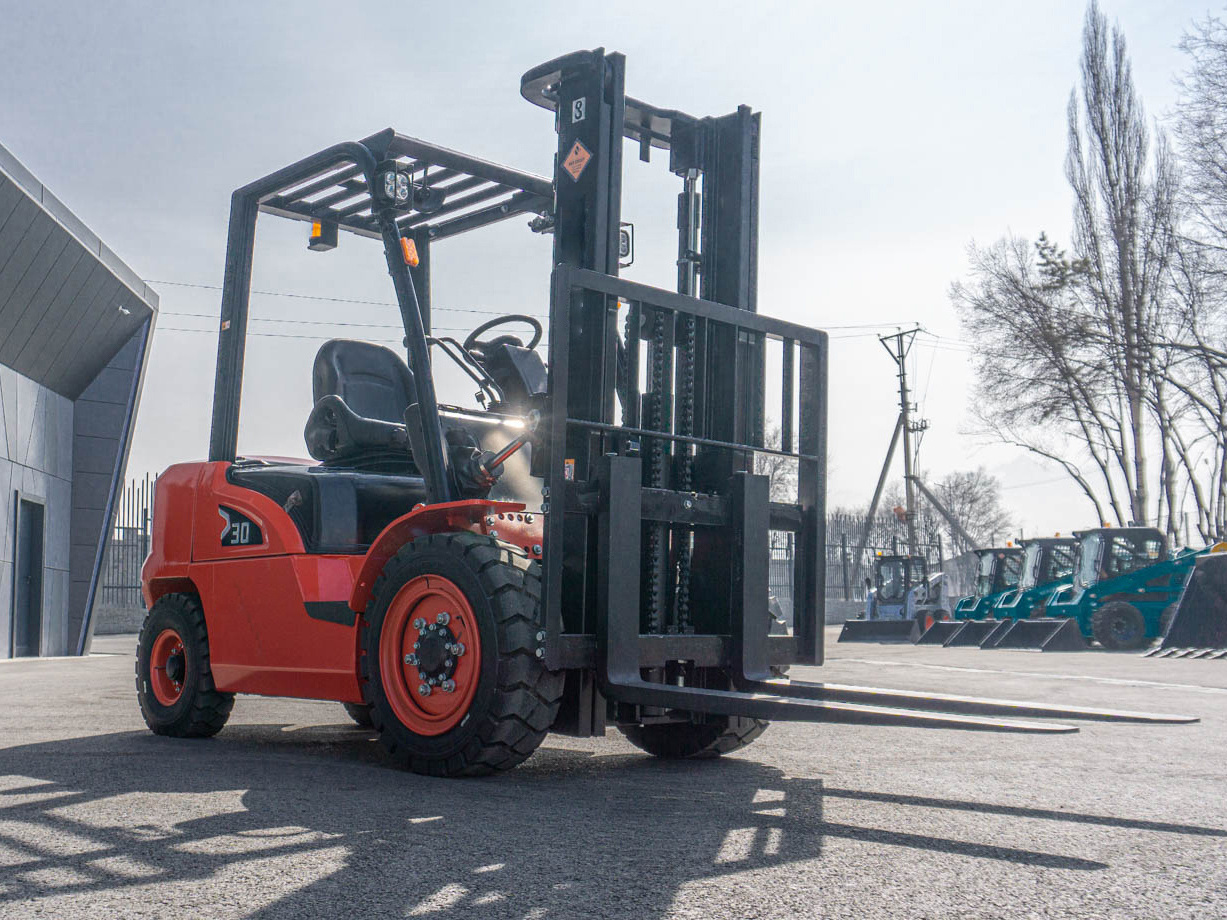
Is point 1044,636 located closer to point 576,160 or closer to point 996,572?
point 996,572

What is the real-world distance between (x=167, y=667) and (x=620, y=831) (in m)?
3.80

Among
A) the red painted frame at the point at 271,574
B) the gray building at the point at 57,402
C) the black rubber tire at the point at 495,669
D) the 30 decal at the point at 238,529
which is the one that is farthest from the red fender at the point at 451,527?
the gray building at the point at 57,402

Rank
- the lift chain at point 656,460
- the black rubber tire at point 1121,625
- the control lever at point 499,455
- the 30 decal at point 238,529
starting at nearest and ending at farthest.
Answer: the control lever at point 499,455 < the lift chain at point 656,460 < the 30 decal at point 238,529 < the black rubber tire at point 1121,625

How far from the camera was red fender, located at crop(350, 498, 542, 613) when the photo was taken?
16.1 ft

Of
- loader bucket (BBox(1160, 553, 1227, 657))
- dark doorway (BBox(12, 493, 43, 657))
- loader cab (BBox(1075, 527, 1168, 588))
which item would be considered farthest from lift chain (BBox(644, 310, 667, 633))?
loader cab (BBox(1075, 527, 1168, 588))

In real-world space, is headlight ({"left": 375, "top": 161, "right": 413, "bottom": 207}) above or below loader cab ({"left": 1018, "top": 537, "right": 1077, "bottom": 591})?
above

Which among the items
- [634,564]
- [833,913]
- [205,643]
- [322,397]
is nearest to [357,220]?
[322,397]

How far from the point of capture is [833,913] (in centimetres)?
271

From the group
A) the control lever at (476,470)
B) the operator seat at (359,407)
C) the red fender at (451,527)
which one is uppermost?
the operator seat at (359,407)

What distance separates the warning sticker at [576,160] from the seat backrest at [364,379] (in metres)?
1.54

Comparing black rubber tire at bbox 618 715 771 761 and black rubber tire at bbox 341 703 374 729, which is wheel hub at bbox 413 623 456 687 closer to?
black rubber tire at bbox 618 715 771 761

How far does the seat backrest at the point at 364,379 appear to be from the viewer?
6.30 metres

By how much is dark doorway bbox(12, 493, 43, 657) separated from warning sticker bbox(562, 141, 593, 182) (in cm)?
1753

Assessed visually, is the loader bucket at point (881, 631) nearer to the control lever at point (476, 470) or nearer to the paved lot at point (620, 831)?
the paved lot at point (620, 831)
